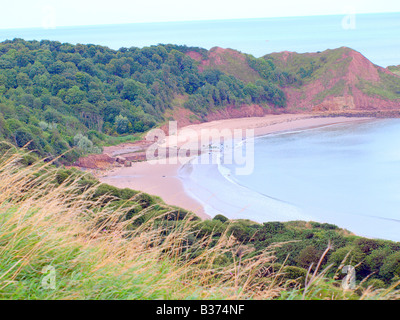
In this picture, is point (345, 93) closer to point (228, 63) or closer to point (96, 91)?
point (228, 63)

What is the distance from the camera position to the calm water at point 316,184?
1619cm

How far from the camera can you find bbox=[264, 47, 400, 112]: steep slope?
147 feet

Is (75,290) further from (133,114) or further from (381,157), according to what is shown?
(133,114)

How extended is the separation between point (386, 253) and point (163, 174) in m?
16.1

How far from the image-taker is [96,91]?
33688 mm

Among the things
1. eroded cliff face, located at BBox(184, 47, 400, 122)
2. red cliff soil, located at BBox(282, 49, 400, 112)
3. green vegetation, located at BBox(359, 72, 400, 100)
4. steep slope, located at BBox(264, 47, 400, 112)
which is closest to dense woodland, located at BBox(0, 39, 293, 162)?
eroded cliff face, located at BBox(184, 47, 400, 122)

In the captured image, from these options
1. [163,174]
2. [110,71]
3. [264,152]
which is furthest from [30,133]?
[110,71]

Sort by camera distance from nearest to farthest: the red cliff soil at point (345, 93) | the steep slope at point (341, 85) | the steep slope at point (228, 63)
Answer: the red cliff soil at point (345, 93), the steep slope at point (341, 85), the steep slope at point (228, 63)

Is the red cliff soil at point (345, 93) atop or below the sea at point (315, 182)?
atop

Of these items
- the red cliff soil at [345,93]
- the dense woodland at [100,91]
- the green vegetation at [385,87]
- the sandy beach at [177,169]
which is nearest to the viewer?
the sandy beach at [177,169]

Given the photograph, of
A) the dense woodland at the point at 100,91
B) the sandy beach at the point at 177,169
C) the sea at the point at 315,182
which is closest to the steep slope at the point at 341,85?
the dense woodland at the point at 100,91

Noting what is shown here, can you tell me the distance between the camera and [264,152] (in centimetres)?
2880

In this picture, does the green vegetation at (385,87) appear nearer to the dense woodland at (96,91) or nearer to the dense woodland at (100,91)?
the dense woodland at (100,91)

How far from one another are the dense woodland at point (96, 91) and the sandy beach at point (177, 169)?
3.13 metres
